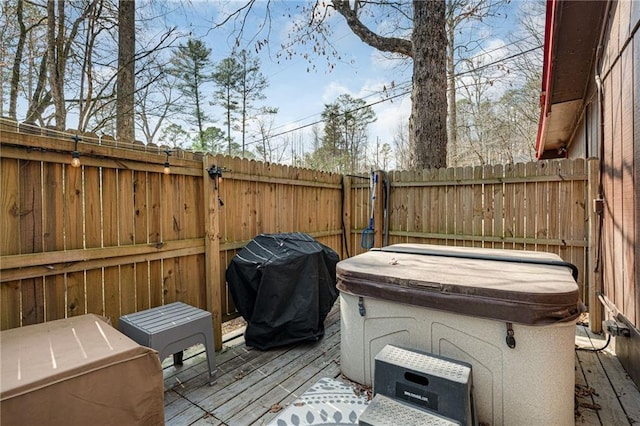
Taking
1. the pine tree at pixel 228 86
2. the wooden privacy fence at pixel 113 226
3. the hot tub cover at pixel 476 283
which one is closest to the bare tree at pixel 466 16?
the hot tub cover at pixel 476 283

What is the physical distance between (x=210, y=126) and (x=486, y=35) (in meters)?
9.65

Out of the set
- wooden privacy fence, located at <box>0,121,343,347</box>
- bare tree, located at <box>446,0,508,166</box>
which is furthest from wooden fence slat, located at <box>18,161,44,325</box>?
bare tree, located at <box>446,0,508,166</box>

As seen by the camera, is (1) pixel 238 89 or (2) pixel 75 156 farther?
(1) pixel 238 89

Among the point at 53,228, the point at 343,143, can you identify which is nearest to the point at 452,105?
the point at 343,143

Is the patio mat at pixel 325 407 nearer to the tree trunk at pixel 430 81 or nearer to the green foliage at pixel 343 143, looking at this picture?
the tree trunk at pixel 430 81

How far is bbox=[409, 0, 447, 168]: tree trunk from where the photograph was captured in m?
4.75

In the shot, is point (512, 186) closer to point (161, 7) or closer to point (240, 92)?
point (161, 7)

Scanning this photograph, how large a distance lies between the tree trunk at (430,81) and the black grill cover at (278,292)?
3.05 metres

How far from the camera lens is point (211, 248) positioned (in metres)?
2.72

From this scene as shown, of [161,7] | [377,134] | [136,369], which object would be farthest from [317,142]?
[136,369]

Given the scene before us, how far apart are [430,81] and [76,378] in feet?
17.2

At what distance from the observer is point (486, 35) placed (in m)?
7.43

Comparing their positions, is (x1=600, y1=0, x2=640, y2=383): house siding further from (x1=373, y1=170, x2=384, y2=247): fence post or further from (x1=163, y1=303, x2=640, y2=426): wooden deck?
(x1=373, y1=170, x2=384, y2=247): fence post

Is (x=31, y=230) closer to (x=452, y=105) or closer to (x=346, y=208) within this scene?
(x=346, y=208)
